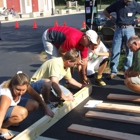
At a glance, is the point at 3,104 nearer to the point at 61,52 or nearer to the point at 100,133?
the point at 100,133

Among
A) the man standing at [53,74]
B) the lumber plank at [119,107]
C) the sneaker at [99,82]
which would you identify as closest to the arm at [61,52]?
the man standing at [53,74]

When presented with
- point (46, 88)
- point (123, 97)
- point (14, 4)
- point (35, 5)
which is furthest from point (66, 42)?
point (35, 5)

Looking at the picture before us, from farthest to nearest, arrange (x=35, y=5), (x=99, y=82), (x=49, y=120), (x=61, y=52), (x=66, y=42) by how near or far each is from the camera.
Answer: (x=35, y=5), (x=99, y=82), (x=61, y=52), (x=66, y=42), (x=49, y=120)

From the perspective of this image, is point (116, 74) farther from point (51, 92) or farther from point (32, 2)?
point (32, 2)

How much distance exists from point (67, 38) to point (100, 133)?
1944 millimetres

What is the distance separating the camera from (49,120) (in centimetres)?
418

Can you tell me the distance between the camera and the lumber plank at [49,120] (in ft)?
12.2

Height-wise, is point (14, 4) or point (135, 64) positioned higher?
point (14, 4)

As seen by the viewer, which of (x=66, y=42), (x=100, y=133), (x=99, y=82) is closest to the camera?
(x=100, y=133)

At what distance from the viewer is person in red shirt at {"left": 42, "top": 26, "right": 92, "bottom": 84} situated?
16.5 feet

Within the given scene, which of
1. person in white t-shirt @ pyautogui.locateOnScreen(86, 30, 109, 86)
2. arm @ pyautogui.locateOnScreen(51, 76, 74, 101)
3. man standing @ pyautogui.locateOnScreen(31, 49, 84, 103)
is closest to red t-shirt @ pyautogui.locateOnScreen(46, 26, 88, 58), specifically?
man standing @ pyautogui.locateOnScreen(31, 49, 84, 103)

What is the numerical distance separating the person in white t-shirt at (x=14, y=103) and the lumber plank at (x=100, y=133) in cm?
52

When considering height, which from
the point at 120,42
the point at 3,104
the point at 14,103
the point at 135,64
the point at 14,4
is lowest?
the point at 14,103

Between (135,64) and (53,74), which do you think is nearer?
(53,74)
